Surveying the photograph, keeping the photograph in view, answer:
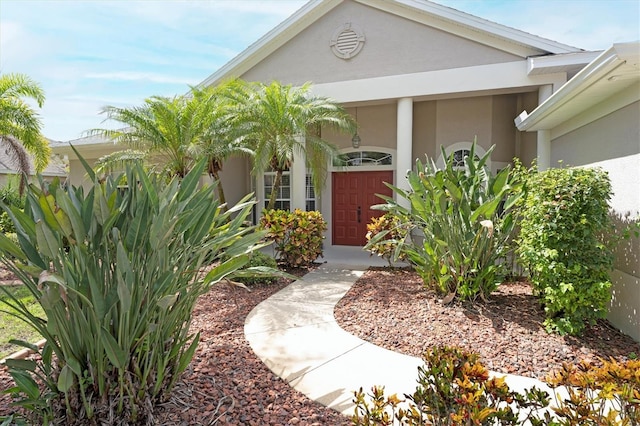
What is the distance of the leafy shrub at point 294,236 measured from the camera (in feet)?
29.9

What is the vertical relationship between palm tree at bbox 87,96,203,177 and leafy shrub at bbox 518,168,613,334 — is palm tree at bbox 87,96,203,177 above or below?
above

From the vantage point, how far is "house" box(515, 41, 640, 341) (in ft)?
14.1

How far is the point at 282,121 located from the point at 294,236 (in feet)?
9.18

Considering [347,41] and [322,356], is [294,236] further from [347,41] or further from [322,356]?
[347,41]

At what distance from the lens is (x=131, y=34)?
871cm

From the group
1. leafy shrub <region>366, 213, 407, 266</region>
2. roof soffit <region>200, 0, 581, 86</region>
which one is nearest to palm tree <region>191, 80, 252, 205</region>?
roof soffit <region>200, 0, 581, 86</region>

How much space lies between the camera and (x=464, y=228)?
5.62m

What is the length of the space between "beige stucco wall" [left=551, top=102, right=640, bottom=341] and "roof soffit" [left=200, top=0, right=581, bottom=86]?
3835 mm

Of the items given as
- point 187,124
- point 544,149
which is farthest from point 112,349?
point 544,149

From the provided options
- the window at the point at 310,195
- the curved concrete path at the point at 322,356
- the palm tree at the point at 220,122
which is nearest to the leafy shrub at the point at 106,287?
the curved concrete path at the point at 322,356

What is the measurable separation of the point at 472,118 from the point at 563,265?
23.7 ft

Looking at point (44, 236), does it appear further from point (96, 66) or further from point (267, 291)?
point (96, 66)

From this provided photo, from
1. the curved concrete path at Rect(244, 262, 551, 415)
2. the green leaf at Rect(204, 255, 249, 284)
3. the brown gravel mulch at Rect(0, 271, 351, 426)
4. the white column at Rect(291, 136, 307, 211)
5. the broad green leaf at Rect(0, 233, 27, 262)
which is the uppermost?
the white column at Rect(291, 136, 307, 211)

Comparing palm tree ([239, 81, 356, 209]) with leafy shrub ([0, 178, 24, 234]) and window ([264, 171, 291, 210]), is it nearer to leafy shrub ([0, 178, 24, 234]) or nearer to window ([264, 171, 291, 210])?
window ([264, 171, 291, 210])
